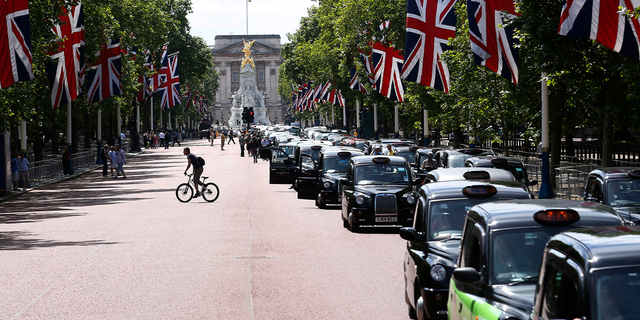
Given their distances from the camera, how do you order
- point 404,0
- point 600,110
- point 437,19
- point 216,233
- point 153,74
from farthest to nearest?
point 153,74, point 404,0, point 437,19, point 600,110, point 216,233

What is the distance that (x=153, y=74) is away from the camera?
229 ft

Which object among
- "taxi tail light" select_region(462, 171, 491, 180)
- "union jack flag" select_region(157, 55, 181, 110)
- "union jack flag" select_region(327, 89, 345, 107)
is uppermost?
"union jack flag" select_region(157, 55, 181, 110)

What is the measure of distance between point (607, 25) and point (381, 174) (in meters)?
6.40

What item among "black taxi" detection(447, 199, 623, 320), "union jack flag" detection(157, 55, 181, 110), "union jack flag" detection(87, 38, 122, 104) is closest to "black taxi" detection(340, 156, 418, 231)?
"black taxi" detection(447, 199, 623, 320)

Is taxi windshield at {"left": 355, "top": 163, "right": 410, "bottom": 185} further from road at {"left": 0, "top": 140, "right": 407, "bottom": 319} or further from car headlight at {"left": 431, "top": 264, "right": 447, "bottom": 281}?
car headlight at {"left": 431, "top": 264, "right": 447, "bottom": 281}

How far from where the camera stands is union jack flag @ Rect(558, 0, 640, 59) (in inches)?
596

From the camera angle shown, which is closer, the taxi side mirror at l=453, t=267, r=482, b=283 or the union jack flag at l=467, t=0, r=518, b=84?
the taxi side mirror at l=453, t=267, r=482, b=283

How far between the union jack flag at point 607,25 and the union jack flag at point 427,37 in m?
14.6

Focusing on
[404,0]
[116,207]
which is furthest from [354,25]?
[116,207]

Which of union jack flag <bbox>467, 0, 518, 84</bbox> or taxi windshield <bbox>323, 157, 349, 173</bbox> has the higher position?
union jack flag <bbox>467, 0, 518, 84</bbox>

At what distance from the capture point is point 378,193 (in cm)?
1845

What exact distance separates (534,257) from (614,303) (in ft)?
8.26

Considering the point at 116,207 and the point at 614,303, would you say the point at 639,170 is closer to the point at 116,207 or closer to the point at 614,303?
the point at 614,303

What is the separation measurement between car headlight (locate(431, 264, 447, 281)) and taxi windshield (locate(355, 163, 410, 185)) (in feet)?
34.7
